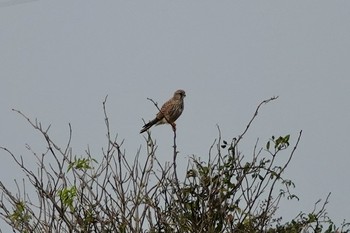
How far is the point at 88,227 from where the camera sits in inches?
244

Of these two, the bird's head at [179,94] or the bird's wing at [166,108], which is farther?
the bird's head at [179,94]

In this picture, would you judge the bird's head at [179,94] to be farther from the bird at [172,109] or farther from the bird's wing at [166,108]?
the bird's wing at [166,108]

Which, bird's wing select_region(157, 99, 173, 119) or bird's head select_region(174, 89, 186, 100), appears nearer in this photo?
bird's wing select_region(157, 99, 173, 119)

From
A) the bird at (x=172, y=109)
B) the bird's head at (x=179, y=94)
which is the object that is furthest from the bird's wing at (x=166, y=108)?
the bird's head at (x=179, y=94)

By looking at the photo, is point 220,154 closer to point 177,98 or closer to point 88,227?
point 88,227

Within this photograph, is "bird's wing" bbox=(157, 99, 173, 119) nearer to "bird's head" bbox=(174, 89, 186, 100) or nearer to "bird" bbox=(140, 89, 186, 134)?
"bird" bbox=(140, 89, 186, 134)

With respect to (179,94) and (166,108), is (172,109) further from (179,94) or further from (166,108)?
(179,94)

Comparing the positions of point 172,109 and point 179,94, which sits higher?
point 179,94

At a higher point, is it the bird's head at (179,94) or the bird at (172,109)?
the bird's head at (179,94)

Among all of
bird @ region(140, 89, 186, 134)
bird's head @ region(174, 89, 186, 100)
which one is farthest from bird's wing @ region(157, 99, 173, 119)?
bird's head @ region(174, 89, 186, 100)

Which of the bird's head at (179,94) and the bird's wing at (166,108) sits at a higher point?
the bird's head at (179,94)

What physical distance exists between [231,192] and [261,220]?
369mm

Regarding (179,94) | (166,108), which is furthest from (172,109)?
(179,94)

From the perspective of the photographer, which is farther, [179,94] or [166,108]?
[179,94]
